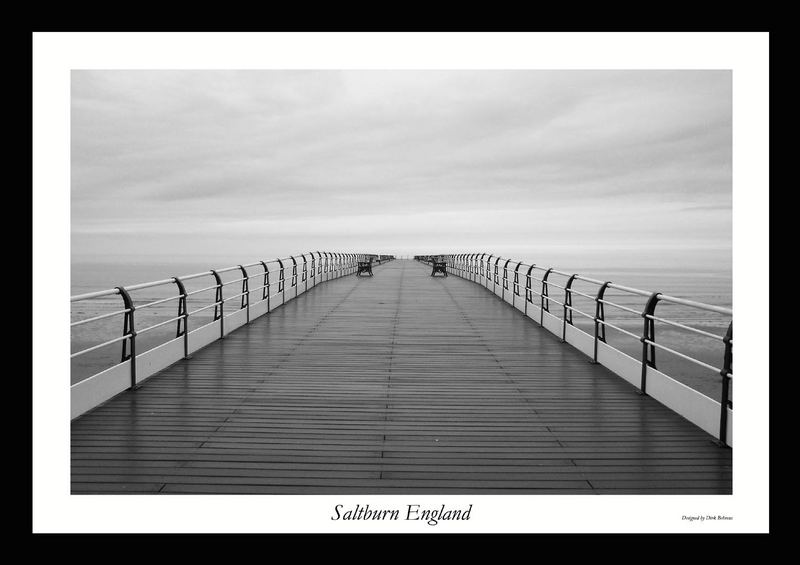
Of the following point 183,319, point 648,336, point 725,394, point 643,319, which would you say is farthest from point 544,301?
point 725,394

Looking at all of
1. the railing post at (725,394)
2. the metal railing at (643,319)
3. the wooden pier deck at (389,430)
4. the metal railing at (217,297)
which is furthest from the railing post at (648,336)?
the metal railing at (217,297)

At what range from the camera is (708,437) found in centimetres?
429

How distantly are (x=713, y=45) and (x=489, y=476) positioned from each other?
2702mm

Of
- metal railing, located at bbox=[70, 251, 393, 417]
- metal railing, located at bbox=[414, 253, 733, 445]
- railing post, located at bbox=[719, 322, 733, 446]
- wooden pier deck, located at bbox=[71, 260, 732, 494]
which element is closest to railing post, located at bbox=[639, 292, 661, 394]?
metal railing, located at bbox=[414, 253, 733, 445]

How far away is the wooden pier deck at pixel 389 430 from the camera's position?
351 centimetres

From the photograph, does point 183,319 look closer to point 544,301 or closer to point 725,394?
point 725,394

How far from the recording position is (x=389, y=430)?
444 centimetres

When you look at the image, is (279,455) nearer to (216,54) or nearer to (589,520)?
(589,520)

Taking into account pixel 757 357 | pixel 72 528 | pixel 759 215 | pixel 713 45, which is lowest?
pixel 72 528

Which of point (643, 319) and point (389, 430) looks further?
point (643, 319)

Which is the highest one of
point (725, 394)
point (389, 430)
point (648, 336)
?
point (648, 336)

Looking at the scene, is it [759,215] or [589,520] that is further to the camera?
[759,215]

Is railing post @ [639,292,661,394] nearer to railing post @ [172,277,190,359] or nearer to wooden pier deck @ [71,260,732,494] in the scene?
wooden pier deck @ [71,260,732,494]

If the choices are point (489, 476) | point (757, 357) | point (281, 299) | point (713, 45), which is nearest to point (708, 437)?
point (757, 357)
